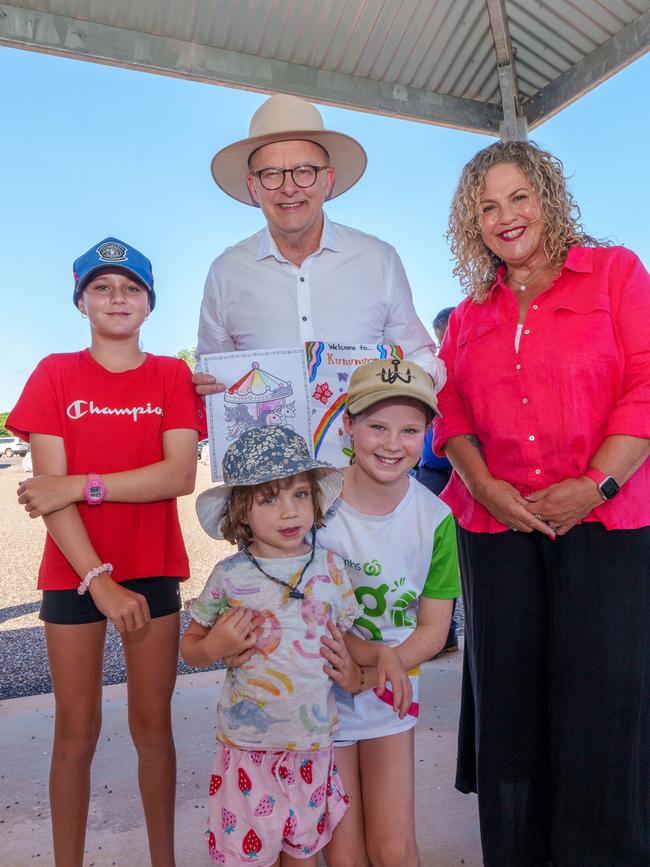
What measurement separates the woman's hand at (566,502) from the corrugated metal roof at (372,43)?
338cm

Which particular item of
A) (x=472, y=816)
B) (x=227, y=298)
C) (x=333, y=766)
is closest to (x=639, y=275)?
(x=227, y=298)

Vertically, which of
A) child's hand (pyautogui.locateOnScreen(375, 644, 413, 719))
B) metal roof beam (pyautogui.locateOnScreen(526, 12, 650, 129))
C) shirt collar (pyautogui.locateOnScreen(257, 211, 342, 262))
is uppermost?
metal roof beam (pyautogui.locateOnScreen(526, 12, 650, 129))

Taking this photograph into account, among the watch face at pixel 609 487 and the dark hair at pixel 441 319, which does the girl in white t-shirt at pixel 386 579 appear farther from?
the dark hair at pixel 441 319

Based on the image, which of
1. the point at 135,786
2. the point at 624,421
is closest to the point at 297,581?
the point at 624,421

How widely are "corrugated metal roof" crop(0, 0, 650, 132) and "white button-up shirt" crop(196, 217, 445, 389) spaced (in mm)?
2333

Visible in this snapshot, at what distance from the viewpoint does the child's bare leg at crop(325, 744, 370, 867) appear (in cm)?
183

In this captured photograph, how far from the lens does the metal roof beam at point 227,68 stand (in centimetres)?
373

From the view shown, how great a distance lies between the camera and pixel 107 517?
199 cm

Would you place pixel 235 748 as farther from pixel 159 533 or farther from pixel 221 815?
pixel 159 533

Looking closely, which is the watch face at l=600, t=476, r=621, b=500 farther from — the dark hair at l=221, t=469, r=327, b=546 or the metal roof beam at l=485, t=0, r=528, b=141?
the metal roof beam at l=485, t=0, r=528, b=141

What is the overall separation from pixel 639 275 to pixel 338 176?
1.12 m

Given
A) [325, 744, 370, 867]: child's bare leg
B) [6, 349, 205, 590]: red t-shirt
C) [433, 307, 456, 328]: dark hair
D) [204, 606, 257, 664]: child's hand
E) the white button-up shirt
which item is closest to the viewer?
[204, 606, 257, 664]: child's hand

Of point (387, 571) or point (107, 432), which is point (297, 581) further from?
point (107, 432)

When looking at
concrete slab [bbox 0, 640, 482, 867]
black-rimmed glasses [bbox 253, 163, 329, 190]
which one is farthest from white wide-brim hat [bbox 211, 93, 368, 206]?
concrete slab [bbox 0, 640, 482, 867]
